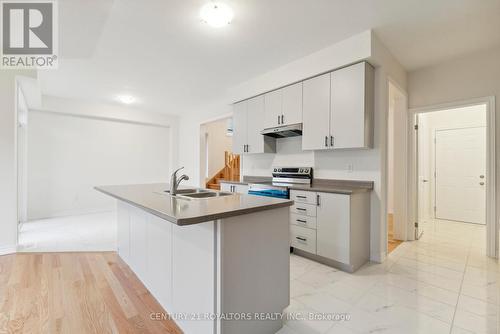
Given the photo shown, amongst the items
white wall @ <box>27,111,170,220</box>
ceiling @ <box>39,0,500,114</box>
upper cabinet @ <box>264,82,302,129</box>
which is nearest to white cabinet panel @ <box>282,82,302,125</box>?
upper cabinet @ <box>264,82,302,129</box>

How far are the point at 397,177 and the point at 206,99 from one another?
411 cm

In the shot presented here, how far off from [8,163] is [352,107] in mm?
4546

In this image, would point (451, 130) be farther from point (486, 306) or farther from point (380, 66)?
point (486, 306)

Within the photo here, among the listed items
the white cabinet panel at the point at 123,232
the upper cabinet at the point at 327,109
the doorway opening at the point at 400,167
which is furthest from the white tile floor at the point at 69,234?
the doorway opening at the point at 400,167

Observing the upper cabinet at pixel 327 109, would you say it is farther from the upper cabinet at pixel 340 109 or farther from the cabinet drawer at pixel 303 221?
the cabinet drawer at pixel 303 221

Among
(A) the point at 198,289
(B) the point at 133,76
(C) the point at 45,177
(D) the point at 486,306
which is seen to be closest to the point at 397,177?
(D) the point at 486,306

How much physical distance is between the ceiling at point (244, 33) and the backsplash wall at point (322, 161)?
51.8 inches

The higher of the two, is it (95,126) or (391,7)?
(391,7)

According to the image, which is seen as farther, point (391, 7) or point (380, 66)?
point (380, 66)

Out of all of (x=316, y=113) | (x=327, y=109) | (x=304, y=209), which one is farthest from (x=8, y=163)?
(x=327, y=109)

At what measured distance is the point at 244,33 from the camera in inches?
103

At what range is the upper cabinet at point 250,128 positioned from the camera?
3.90 metres

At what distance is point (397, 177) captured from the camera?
3602 millimetres

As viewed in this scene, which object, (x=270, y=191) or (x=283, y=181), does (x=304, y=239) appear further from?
(x=283, y=181)
